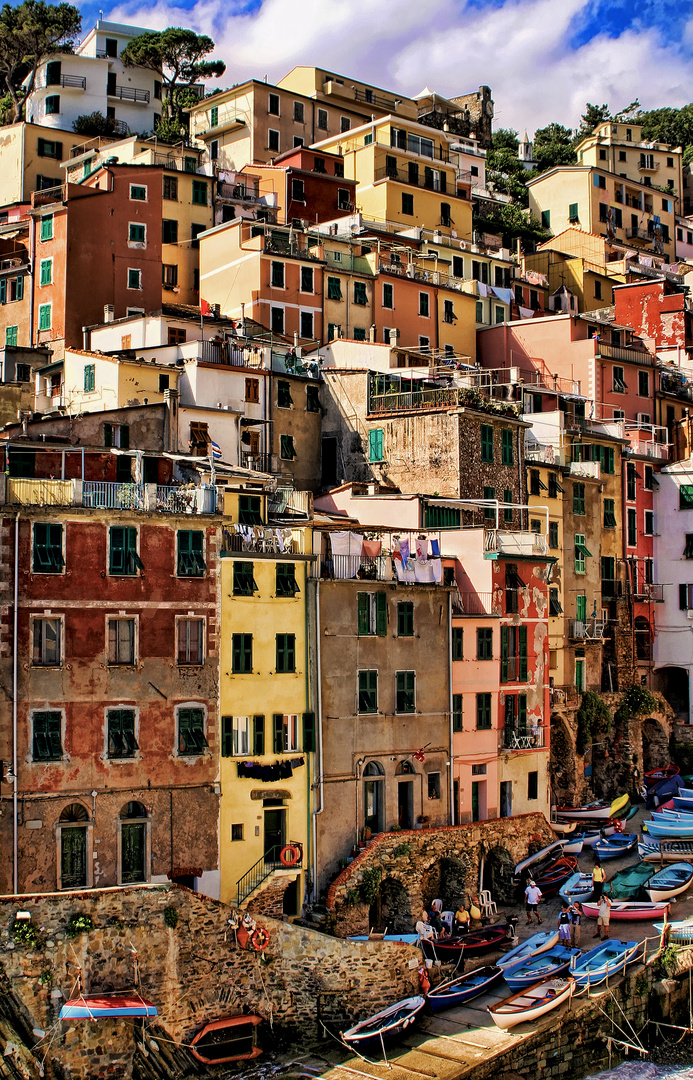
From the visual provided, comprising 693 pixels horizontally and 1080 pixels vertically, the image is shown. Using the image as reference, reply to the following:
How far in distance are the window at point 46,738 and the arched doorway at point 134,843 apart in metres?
2.82

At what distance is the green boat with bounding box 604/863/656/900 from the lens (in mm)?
48844

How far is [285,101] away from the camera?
315 feet

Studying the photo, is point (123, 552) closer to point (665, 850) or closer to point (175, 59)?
point (665, 850)

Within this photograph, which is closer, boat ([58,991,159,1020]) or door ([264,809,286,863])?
boat ([58,991,159,1020])

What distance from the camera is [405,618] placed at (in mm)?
48000

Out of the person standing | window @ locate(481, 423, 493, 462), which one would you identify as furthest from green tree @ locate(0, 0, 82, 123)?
the person standing

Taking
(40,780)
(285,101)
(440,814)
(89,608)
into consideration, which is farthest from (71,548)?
(285,101)

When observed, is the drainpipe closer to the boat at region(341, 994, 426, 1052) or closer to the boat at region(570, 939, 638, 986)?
the boat at region(341, 994, 426, 1052)

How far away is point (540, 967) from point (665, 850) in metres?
12.4

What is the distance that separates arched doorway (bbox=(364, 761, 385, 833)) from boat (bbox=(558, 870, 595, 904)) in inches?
297

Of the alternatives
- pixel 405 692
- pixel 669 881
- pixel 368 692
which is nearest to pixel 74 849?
pixel 368 692

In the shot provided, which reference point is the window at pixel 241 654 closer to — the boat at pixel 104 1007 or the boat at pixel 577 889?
the boat at pixel 104 1007

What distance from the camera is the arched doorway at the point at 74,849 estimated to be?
39000mm

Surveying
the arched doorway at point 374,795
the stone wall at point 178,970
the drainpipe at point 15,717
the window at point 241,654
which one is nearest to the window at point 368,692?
the arched doorway at point 374,795
